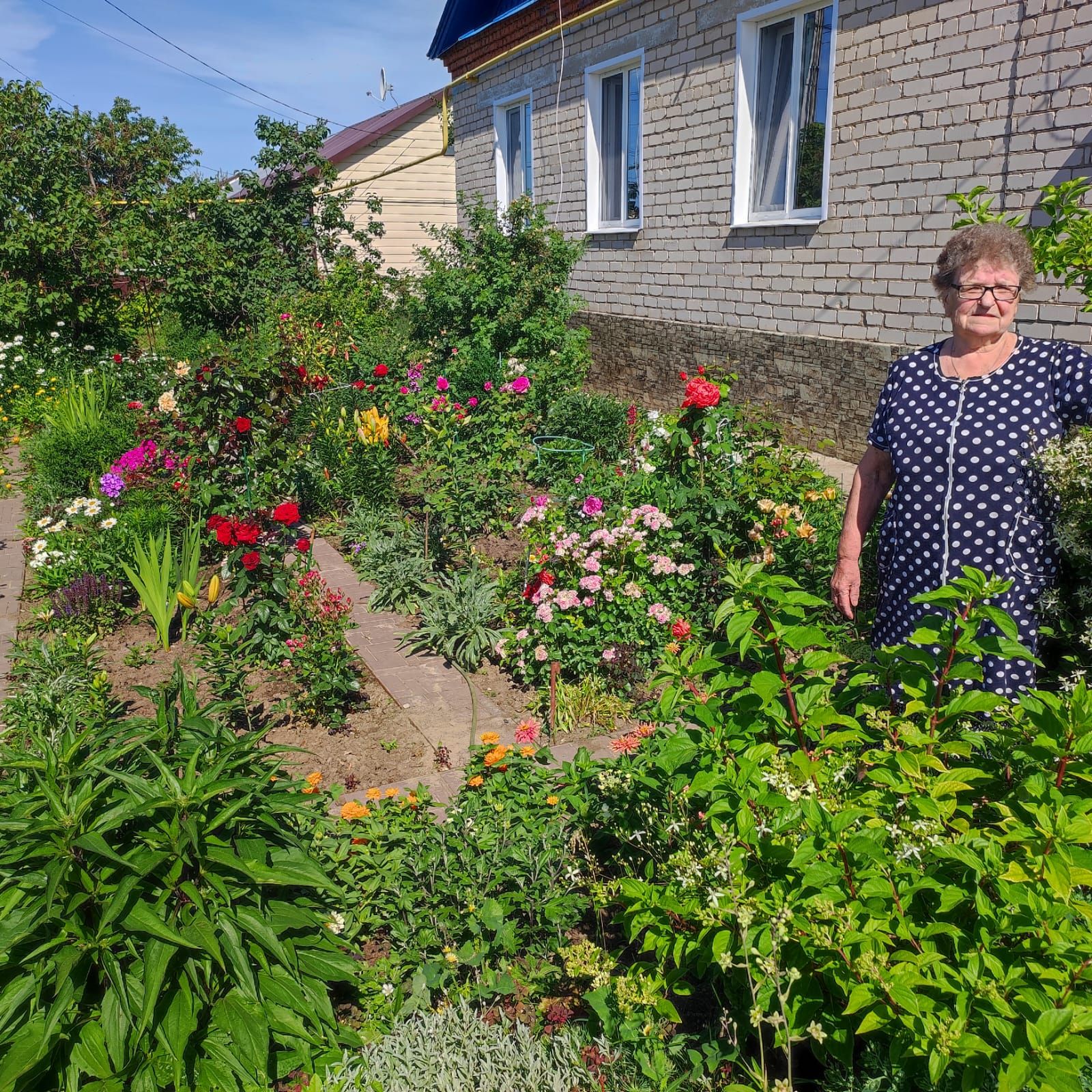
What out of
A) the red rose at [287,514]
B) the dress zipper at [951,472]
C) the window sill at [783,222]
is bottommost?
the red rose at [287,514]

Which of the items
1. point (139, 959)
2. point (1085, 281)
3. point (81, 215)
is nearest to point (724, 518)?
point (1085, 281)

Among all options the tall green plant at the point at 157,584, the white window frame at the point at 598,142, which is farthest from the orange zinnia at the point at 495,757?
the white window frame at the point at 598,142

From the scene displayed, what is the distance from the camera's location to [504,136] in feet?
42.3

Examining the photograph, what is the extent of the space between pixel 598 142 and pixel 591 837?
32.4 ft

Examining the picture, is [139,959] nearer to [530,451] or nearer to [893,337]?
[530,451]

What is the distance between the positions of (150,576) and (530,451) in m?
2.62

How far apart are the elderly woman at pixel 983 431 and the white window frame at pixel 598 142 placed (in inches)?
303

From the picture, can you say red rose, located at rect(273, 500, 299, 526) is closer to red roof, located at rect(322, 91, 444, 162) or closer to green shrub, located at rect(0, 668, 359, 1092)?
green shrub, located at rect(0, 668, 359, 1092)

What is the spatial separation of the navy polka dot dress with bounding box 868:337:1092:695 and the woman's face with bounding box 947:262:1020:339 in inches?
4.4

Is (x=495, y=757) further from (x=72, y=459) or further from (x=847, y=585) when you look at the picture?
(x=72, y=459)

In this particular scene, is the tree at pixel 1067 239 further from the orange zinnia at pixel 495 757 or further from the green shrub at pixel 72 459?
the green shrub at pixel 72 459

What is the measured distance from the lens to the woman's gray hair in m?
2.31

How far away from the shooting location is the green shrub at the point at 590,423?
21.9 feet

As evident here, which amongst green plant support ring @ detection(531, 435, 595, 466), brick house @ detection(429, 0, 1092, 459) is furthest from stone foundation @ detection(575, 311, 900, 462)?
green plant support ring @ detection(531, 435, 595, 466)
